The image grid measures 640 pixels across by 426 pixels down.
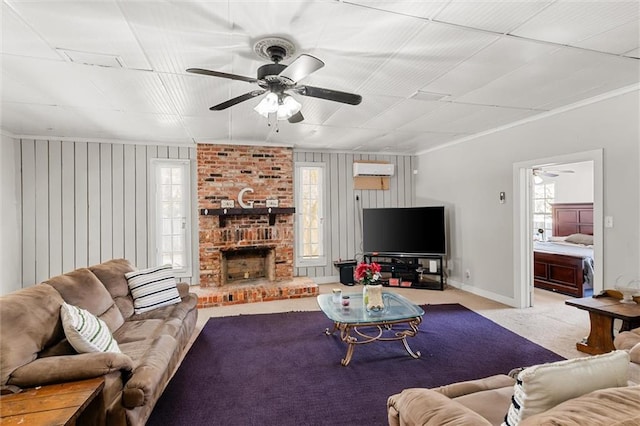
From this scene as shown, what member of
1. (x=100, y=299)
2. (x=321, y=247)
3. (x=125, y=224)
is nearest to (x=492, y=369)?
(x=100, y=299)

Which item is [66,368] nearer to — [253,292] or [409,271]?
[253,292]

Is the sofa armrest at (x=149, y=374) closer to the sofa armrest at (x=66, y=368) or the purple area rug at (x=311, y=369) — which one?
the sofa armrest at (x=66, y=368)

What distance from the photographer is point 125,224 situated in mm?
5113

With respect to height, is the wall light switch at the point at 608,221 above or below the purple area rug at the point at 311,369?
above

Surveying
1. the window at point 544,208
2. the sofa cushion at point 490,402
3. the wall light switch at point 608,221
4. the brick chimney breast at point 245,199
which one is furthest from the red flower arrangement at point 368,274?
the window at point 544,208

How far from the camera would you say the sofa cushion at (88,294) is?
2.34m

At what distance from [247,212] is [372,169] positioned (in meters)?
2.57

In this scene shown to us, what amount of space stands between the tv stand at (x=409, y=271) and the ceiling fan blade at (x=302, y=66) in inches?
165

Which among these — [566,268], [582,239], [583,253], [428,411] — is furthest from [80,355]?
[582,239]

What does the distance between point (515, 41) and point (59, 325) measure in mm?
3564

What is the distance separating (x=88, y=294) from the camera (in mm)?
2500

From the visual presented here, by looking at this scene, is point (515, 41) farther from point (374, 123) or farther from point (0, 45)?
point (0, 45)

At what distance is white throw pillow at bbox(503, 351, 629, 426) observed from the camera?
43.3 inches

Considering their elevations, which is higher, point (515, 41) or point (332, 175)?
point (515, 41)
